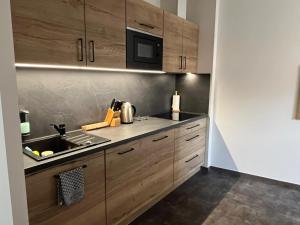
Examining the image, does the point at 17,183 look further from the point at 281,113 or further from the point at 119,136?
the point at 281,113

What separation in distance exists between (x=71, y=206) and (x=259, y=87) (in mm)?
2604

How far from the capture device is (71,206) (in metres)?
1.51

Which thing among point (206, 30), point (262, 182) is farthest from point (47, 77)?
point (262, 182)

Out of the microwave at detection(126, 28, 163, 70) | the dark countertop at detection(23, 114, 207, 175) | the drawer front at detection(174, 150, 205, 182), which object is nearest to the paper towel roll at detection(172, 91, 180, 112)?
the dark countertop at detection(23, 114, 207, 175)

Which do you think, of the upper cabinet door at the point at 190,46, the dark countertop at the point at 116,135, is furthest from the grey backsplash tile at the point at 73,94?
the upper cabinet door at the point at 190,46

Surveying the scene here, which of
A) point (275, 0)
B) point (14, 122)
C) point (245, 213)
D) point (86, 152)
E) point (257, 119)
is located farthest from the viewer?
point (257, 119)

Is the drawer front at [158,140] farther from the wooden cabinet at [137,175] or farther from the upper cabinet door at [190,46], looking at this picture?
the upper cabinet door at [190,46]

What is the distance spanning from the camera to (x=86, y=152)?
5.07 ft

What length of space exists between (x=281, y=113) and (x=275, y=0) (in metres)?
1.39

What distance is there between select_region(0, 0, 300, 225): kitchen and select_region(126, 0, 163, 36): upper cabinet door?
0.02 m

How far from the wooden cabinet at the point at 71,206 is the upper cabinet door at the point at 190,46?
184cm

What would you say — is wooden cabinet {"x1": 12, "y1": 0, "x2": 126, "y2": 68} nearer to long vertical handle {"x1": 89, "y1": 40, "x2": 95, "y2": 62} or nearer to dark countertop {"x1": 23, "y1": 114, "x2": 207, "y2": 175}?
long vertical handle {"x1": 89, "y1": 40, "x2": 95, "y2": 62}

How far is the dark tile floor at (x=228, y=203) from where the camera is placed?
2199 mm

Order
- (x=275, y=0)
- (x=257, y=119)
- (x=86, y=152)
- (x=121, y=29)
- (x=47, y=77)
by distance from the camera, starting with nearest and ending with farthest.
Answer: (x=86, y=152) → (x=47, y=77) → (x=121, y=29) → (x=275, y=0) → (x=257, y=119)
